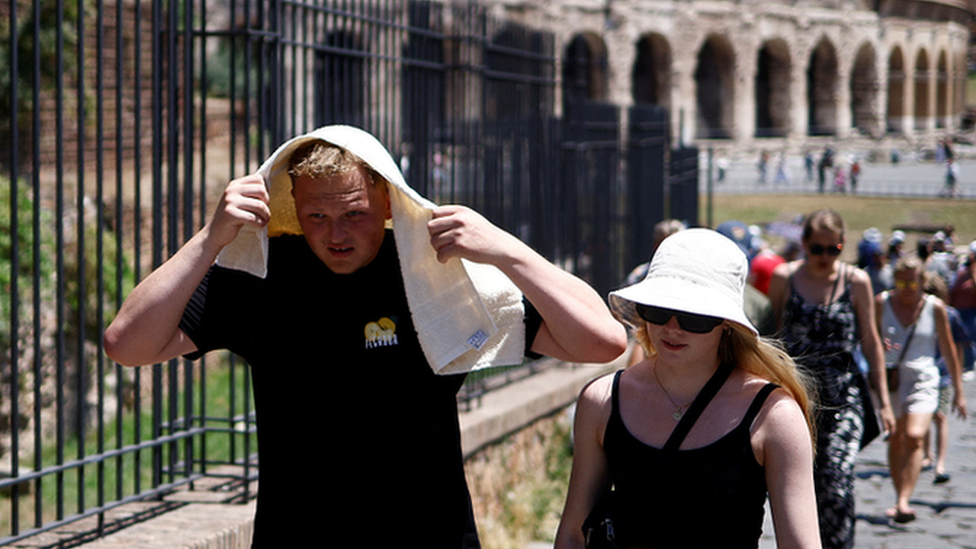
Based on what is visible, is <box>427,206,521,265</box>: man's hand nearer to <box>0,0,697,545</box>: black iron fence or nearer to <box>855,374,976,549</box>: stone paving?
<box>0,0,697,545</box>: black iron fence

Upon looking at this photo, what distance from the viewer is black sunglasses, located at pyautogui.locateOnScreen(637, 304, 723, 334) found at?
2359mm

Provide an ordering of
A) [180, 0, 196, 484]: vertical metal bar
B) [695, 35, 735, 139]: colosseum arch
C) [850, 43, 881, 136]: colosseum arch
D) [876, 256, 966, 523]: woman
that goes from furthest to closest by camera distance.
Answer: [850, 43, 881, 136]: colosseum arch
[695, 35, 735, 139]: colosseum arch
[876, 256, 966, 523]: woman
[180, 0, 196, 484]: vertical metal bar

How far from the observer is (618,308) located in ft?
8.75

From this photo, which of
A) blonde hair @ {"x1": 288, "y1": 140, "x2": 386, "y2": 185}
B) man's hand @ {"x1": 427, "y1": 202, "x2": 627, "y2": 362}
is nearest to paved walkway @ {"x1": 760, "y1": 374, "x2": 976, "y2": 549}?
man's hand @ {"x1": 427, "y1": 202, "x2": 627, "y2": 362}

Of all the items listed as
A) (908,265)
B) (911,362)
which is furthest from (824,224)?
(911,362)

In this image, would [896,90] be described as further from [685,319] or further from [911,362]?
[685,319]

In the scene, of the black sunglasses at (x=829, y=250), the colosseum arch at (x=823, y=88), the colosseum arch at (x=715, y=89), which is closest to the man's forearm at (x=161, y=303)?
the black sunglasses at (x=829, y=250)

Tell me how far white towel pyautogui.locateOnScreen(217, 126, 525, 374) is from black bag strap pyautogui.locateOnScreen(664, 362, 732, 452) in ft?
1.13

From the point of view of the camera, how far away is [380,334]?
7.37ft

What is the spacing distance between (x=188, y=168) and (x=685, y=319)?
2389 millimetres

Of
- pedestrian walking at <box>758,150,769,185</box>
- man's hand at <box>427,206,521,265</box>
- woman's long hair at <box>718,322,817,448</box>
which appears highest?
pedestrian walking at <box>758,150,769,185</box>

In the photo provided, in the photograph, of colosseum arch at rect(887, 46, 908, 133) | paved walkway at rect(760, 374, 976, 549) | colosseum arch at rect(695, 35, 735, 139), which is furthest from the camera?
colosseum arch at rect(887, 46, 908, 133)

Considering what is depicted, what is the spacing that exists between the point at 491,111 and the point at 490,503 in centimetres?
243

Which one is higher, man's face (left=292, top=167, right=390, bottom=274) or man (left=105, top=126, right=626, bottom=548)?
man's face (left=292, top=167, right=390, bottom=274)
